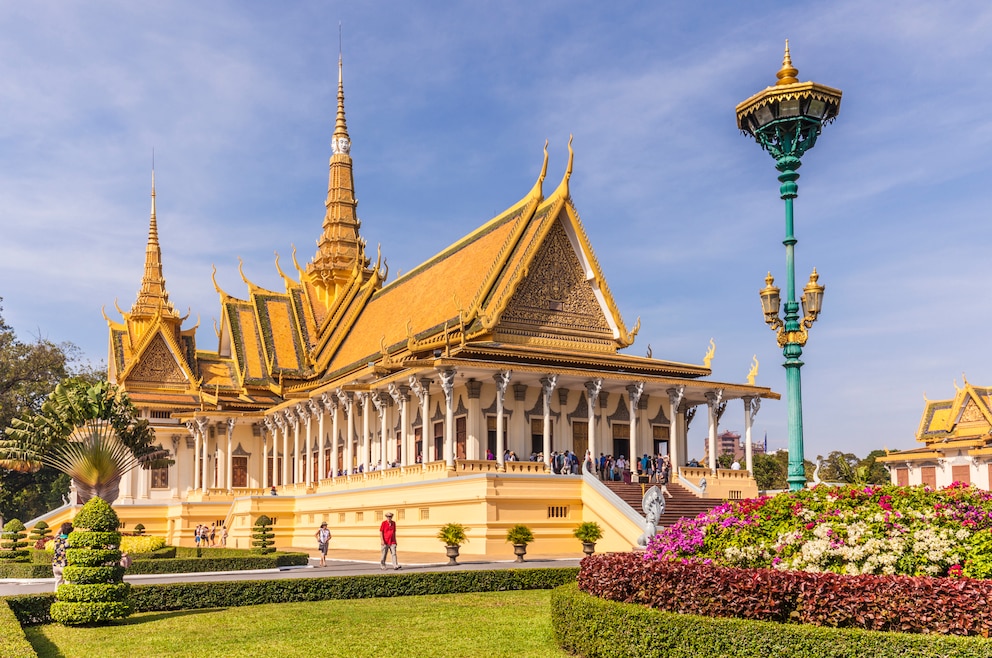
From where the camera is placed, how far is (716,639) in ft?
30.7

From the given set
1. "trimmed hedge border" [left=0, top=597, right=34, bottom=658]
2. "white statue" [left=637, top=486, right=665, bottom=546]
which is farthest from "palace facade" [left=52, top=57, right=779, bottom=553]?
"trimmed hedge border" [left=0, top=597, right=34, bottom=658]

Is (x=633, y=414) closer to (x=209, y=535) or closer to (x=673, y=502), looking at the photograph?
(x=673, y=502)

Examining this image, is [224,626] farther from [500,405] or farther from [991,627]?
[500,405]

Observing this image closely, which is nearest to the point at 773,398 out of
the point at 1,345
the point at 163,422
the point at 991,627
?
the point at 991,627

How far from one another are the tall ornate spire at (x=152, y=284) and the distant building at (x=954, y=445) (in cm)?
4075

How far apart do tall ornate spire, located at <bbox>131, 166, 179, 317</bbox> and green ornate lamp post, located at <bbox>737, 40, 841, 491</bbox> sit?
4645 cm

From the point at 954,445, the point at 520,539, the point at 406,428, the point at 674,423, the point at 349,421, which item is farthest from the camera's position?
the point at 954,445

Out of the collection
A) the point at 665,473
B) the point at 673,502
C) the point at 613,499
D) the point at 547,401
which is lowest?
the point at 673,502

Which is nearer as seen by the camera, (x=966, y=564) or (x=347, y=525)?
(x=966, y=564)

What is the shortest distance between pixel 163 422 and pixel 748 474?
31043 mm

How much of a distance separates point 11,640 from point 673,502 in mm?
19977

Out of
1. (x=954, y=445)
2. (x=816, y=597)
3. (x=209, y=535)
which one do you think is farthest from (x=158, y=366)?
(x=816, y=597)

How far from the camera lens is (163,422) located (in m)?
52.3

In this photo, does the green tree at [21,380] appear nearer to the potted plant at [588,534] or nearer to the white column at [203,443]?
the white column at [203,443]
